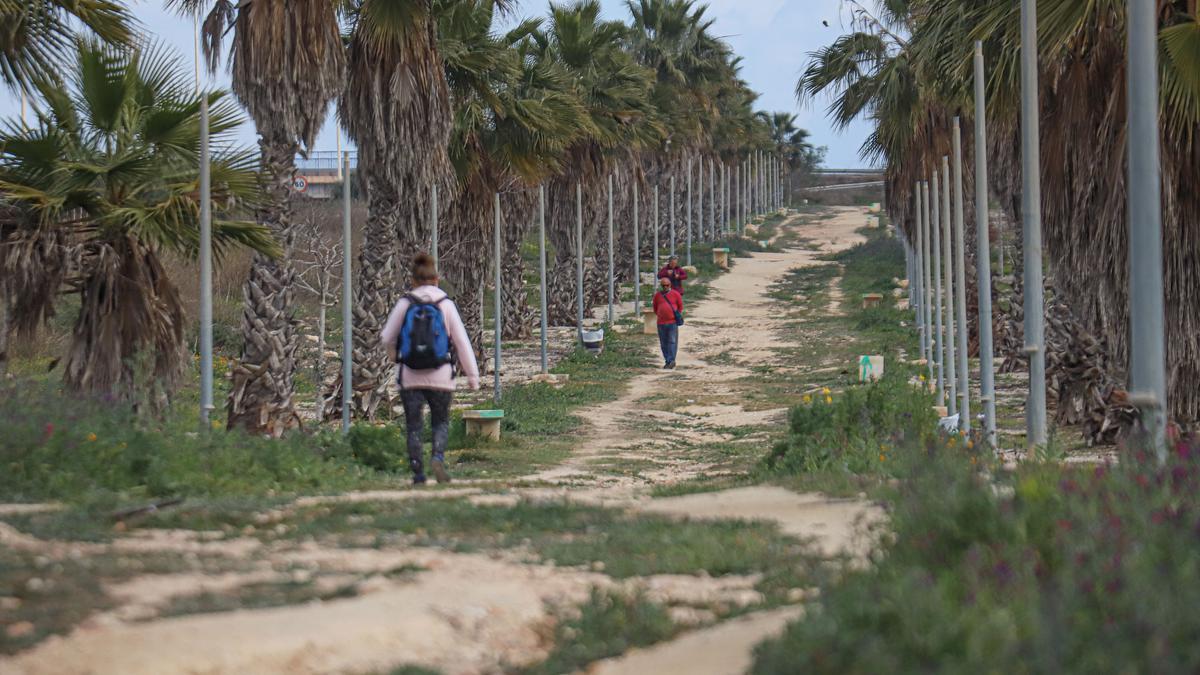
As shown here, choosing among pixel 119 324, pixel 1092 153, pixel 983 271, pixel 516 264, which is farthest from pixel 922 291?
pixel 119 324

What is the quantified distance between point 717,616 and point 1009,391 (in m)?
20.2

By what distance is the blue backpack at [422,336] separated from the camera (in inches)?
429

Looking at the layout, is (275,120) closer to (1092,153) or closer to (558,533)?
(1092,153)

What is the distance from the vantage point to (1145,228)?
28.2 feet

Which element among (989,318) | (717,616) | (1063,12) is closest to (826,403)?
(989,318)

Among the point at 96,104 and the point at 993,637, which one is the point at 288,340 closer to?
the point at 96,104

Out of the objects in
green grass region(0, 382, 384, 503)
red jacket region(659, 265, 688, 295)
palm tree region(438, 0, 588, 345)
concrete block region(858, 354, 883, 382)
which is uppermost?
palm tree region(438, 0, 588, 345)

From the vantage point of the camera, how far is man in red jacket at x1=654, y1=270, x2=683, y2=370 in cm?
3059

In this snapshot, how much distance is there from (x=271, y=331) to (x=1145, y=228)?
36.5 feet

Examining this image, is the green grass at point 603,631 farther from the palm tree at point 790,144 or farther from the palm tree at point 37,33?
the palm tree at point 790,144

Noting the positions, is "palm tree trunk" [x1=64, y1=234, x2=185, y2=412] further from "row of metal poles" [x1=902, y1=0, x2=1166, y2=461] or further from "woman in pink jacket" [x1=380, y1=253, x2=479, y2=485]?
"row of metal poles" [x1=902, y1=0, x2=1166, y2=461]

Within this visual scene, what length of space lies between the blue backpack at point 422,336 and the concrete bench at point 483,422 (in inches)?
279

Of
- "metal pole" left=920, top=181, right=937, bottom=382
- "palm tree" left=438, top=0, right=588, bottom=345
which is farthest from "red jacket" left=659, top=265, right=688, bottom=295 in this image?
"metal pole" left=920, top=181, right=937, bottom=382

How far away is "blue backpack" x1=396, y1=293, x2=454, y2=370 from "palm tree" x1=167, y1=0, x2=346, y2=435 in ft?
20.6
